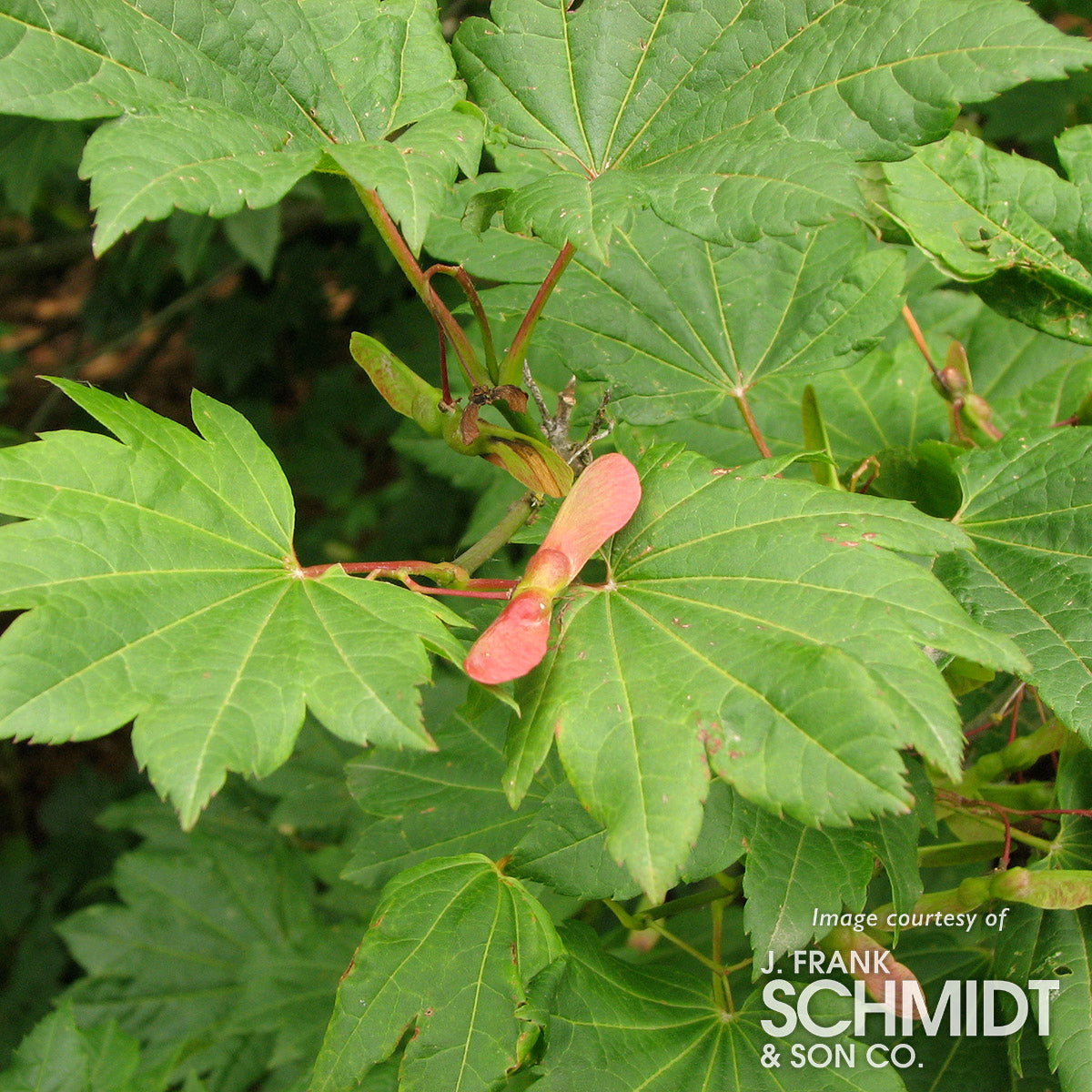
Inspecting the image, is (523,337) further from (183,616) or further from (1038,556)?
(1038,556)

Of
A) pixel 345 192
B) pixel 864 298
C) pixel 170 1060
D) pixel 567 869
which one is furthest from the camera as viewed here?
pixel 345 192

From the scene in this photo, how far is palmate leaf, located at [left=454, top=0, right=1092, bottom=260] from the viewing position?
1003 millimetres

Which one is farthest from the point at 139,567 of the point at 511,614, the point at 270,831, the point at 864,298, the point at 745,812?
the point at 270,831

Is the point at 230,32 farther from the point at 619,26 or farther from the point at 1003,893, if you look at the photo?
the point at 1003,893

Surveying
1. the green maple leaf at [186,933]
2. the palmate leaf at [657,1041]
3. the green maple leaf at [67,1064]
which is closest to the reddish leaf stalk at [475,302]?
the palmate leaf at [657,1041]

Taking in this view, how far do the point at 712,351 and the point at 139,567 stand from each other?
0.90m

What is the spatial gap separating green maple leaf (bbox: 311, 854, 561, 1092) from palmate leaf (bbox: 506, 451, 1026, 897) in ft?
1.01

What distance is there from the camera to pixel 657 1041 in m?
1.20

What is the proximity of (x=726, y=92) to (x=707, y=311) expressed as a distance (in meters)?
0.38

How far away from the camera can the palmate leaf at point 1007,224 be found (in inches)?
54.7

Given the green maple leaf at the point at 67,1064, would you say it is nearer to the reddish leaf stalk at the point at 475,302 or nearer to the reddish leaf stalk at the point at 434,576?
the reddish leaf stalk at the point at 434,576

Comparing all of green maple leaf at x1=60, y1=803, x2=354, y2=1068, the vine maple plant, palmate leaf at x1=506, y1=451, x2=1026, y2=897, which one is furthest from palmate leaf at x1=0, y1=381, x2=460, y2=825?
green maple leaf at x1=60, y1=803, x2=354, y2=1068

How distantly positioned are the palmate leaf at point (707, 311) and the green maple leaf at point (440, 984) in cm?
73

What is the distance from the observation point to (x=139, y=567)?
1019mm
